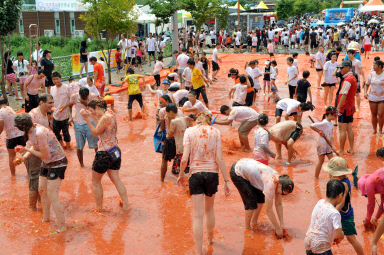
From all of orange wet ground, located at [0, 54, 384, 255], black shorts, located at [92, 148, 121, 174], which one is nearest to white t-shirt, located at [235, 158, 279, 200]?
orange wet ground, located at [0, 54, 384, 255]

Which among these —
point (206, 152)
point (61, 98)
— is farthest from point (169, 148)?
point (61, 98)

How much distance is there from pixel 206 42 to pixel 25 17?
15308 millimetres

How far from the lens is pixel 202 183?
5332mm

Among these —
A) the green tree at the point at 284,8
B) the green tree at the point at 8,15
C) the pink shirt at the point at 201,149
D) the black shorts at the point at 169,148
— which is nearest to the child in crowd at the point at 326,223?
the pink shirt at the point at 201,149

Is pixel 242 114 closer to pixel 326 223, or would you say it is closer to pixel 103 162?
pixel 103 162

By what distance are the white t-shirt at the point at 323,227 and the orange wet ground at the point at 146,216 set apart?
119cm

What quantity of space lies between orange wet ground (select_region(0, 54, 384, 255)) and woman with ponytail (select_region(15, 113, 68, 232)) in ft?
1.47

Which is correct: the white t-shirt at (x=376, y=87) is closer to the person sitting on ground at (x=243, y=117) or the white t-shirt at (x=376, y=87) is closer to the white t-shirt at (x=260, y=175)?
the person sitting on ground at (x=243, y=117)

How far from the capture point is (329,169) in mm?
5367

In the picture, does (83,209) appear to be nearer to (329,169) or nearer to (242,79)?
(329,169)

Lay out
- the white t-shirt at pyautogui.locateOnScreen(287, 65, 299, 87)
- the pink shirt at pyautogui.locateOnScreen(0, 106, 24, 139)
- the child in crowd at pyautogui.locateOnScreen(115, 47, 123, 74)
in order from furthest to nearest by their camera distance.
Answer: the child in crowd at pyautogui.locateOnScreen(115, 47, 123, 74) < the white t-shirt at pyautogui.locateOnScreen(287, 65, 299, 87) < the pink shirt at pyautogui.locateOnScreen(0, 106, 24, 139)

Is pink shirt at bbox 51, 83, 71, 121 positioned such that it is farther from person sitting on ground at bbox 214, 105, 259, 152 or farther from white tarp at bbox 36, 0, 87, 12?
white tarp at bbox 36, 0, 87, 12

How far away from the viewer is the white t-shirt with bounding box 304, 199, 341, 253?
4.34m

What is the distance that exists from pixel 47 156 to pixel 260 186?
277cm
